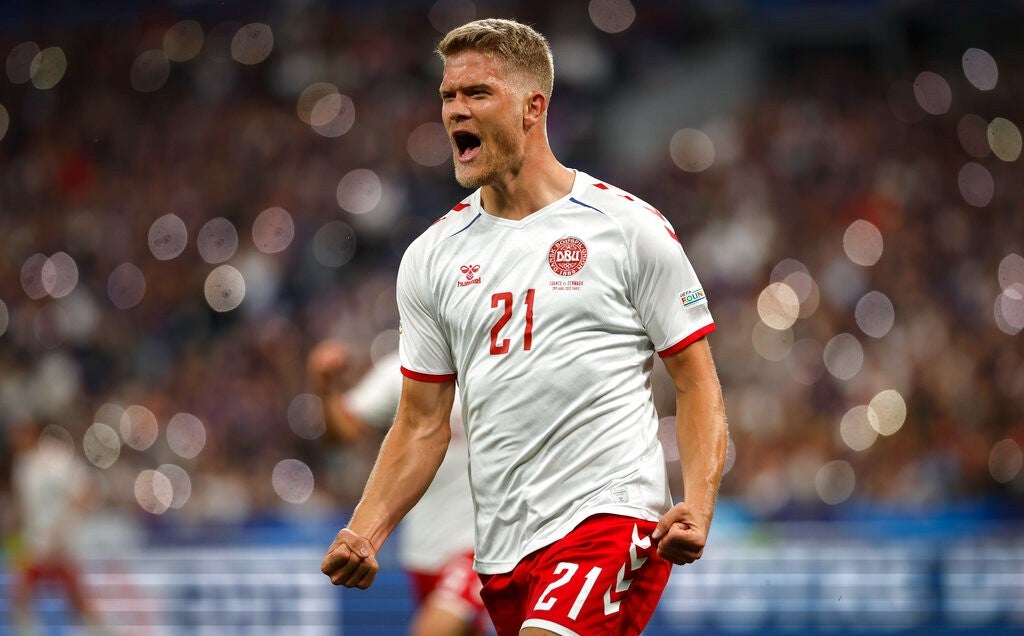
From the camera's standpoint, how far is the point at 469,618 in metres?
6.87

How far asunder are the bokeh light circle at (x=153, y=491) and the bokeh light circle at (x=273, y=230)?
333 centimetres

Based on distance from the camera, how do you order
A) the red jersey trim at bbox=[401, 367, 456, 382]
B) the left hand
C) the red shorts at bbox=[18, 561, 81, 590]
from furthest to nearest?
the red shorts at bbox=[18, 561, 81, 590] → the red jersey trim at bbox=[401, 367, 456, 382] → the left hand

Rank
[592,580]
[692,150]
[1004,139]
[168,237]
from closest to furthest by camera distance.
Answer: [592,580]
[1004,139]
[168,237]
[692,150]

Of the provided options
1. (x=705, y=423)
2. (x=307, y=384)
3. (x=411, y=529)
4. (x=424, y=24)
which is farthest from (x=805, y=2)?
(x=705, y=423)

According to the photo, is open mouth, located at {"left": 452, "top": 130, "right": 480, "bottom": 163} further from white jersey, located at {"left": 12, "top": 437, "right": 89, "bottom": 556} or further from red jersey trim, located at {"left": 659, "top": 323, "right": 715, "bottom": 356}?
white jersey, located at {"left": 12, "top": 437, "right": 89, "bottom": 556}

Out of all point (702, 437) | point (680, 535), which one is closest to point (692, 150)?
point (702, 437)

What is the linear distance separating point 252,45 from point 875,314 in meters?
10.3

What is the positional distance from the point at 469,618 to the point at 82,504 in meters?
7.80

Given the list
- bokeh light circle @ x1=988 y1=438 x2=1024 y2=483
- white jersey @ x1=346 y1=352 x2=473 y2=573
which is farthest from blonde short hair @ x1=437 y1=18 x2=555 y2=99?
bokeh light circle @ x1=988 y1=438 x2=1024 y2=483

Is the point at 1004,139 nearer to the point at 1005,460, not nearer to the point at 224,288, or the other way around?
the point at 1005,460

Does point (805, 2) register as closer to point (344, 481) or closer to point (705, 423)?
point (344, 481)

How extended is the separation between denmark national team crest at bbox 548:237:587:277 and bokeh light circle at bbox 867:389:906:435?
9.48 metres

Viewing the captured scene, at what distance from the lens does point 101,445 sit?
15.8 metres

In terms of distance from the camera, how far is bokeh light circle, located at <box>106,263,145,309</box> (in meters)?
17.4
